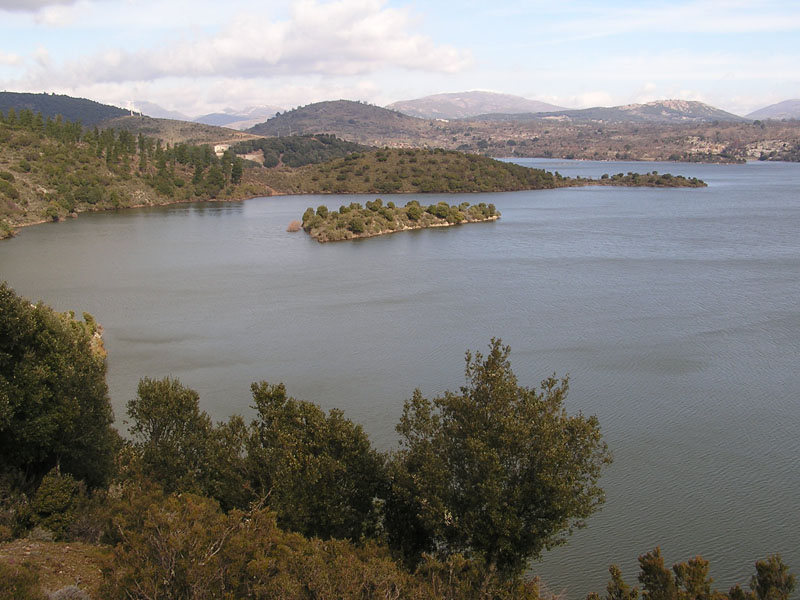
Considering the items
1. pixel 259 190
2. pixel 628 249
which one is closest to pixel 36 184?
pixel 259 190

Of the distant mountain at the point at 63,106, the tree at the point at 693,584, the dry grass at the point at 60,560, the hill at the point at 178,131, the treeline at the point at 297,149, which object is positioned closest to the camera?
the dry grass at the point at 60,560

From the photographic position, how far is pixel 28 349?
13.4 meters

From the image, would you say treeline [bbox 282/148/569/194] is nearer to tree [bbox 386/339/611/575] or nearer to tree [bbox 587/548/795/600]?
tree [bbox 386/339/611/575]

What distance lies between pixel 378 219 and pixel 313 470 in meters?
45.8

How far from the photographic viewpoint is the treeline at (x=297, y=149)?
110000mm

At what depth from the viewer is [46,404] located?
12.9 meters

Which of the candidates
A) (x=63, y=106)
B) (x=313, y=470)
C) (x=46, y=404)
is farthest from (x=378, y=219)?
(x=63, y=106)

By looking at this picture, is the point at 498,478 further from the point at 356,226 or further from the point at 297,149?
the point at 297,149

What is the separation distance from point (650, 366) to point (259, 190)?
7152cm

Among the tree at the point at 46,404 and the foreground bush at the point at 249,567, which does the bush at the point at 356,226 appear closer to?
the tree at the point at 46,404

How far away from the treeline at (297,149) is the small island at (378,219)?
175ft

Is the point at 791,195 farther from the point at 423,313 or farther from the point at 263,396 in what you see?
the point at 263,396

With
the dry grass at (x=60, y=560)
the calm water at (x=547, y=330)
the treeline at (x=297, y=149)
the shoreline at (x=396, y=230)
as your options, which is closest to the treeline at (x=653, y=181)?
the calm water at (x=547, y=330)

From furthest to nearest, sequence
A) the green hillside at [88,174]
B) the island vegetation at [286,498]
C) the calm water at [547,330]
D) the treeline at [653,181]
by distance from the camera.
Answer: the treeline at [653,181] < the green hillside at [88,174] < the calm water at [547,330] < the island vegetation at [286,498]
